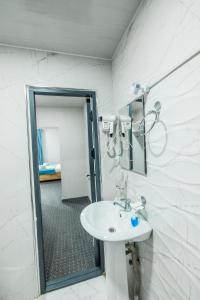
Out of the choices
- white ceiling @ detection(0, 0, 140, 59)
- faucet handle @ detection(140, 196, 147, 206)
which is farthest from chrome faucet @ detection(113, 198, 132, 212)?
white ceiling @ detection(0, 0, 140, 59)

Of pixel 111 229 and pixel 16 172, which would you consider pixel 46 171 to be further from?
pixel 111 229

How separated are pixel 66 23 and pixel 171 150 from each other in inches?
49.9

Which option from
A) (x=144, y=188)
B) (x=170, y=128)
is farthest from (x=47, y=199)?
(x=170, y=128)

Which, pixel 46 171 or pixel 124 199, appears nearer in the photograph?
pixel 124 199

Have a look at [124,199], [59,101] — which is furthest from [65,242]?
[59,101]

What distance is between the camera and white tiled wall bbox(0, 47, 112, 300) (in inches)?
56.0

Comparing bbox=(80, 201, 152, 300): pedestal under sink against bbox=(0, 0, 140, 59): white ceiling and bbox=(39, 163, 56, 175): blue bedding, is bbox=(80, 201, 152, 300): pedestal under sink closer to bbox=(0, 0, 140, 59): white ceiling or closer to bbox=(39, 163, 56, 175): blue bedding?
bbox=(0, 0, 140, 59): white ceiling

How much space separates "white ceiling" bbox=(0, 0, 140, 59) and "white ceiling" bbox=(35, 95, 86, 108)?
5.85 feet

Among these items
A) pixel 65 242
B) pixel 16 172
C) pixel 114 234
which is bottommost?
pixel 65 242

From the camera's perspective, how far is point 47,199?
3.93m

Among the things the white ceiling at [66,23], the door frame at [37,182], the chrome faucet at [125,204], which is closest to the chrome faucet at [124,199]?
the chrome faucet at [125,204]

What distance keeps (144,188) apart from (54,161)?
18.2 ft

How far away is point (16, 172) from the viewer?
145cm

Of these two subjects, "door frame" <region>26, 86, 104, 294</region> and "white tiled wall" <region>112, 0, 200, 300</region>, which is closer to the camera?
"white tiled wall" <region>112, 0, 200, 300</region>
